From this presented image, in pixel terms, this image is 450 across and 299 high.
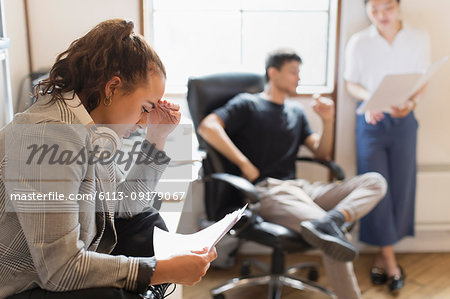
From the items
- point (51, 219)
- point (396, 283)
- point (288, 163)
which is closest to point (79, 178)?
point (51, 219)

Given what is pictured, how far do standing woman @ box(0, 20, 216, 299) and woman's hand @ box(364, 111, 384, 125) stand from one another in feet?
5.43

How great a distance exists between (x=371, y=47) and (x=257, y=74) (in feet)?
2.04

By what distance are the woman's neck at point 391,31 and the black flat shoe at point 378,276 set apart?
1.17 metres

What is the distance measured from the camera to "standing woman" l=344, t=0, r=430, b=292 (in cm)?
249

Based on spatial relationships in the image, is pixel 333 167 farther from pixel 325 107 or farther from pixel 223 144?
pixel 223 144

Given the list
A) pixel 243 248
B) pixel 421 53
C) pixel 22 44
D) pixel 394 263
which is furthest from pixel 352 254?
pixel 22 44

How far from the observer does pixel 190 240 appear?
1.09 meters

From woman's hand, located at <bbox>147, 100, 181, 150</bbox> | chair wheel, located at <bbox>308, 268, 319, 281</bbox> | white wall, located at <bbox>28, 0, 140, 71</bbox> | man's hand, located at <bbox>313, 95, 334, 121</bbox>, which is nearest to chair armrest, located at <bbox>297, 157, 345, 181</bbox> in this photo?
man's hand, located at <bbox>313, 95, 334, 121</bbox>

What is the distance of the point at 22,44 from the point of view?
236 centimetres

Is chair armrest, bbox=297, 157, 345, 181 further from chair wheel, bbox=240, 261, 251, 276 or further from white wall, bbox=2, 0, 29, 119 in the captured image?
white wall, bbox=2, 0, 29, 119

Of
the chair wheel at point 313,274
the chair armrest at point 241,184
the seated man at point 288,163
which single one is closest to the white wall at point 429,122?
the seated man at point 288,163

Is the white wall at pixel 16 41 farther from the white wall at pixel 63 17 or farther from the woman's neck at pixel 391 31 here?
the woman's neck at pixel 391 31

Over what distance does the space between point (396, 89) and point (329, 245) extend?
0.88m

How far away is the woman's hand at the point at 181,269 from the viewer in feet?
3.17
